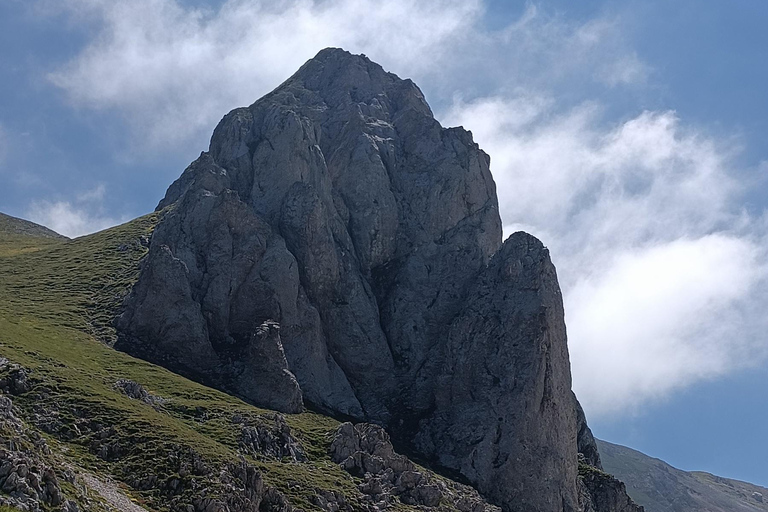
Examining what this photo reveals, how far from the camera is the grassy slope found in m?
81.9

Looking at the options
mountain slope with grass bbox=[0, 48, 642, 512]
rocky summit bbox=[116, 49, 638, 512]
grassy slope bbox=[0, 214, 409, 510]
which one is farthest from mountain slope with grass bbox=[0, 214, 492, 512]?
rocky summit bbox=[116, 49, 638, 512]

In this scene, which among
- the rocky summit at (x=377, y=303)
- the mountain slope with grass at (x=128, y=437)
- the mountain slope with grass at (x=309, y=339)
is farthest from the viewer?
the rocky summit at (x=377, y=303)

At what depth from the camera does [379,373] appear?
136625mm

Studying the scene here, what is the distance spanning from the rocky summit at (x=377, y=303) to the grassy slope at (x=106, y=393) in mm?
6333

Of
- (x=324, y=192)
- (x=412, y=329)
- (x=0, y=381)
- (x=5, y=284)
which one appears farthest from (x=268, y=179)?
(x=0, y=381)

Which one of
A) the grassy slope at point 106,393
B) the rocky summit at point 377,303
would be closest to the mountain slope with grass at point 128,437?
the grassy slope at point 106,393

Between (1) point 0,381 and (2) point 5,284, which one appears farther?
(2) point 5,284

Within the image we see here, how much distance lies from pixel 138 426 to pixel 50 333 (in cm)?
3664

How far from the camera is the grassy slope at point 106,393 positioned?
81938mm

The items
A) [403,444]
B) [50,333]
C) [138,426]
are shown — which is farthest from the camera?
[403,444]

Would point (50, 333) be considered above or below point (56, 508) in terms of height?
above

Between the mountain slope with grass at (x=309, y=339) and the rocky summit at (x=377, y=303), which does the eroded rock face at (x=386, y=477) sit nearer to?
the mountain slope with grass at (x=309, y=339)

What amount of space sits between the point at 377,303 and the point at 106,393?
61528 millimetres

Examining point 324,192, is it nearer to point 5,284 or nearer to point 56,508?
point 5,284
